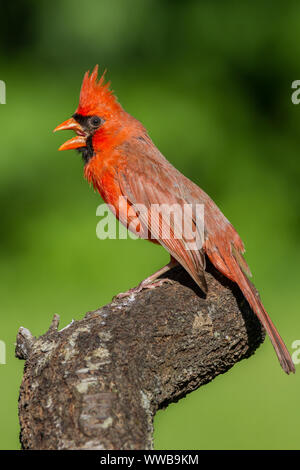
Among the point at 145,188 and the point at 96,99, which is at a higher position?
the point at 96,99

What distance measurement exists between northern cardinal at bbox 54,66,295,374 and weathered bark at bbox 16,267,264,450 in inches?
4.4

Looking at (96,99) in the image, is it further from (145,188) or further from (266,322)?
(266,322)

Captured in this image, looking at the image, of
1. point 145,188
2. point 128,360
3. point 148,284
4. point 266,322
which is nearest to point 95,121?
point 145,188

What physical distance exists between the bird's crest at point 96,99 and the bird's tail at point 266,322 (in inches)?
44.8

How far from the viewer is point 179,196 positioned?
12.0ft

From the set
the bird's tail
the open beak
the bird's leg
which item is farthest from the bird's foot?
the open beak

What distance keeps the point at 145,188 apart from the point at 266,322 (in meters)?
0.90

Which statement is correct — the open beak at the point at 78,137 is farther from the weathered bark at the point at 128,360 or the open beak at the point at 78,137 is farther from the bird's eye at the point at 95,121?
the weathered bark at the point at 128,360

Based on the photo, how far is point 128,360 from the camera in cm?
281

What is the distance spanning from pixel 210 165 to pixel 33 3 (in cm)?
250

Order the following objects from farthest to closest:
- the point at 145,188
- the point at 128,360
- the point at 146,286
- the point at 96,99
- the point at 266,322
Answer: the point at 96,99, the point at 145,188, the point at 146,286, the point at 266,322, the point at 128,360
